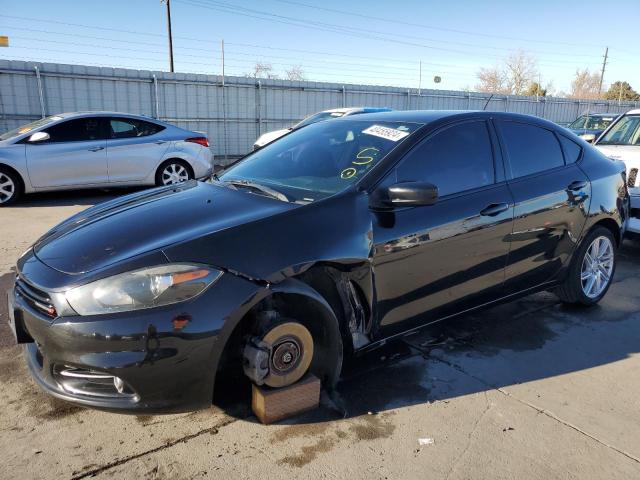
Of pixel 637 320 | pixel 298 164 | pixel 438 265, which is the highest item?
pixel 298 164

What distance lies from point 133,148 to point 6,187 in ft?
6.81

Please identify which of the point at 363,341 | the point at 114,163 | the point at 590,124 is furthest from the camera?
the point at 590,124

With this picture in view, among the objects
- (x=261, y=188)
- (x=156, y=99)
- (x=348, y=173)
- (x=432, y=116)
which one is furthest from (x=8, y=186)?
(x=432, y=116)

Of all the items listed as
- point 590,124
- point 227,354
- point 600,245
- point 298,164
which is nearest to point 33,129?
point 298,164

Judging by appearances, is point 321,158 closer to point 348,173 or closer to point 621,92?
point 348,173

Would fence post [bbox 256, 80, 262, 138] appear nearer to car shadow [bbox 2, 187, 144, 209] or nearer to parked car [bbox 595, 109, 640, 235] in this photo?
car shadow [bbox 2, 187, 144, 209]

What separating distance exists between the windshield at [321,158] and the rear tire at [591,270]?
6.39ft

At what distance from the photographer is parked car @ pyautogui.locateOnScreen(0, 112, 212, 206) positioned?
8297 mm

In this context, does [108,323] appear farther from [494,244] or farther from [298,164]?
[494,244]

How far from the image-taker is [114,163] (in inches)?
353

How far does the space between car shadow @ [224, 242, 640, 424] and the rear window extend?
1.21m

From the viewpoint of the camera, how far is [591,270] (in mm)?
4363

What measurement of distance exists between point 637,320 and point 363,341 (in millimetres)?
2684

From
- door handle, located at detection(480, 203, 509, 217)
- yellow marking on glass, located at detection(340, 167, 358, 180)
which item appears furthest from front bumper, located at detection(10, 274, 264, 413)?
door handle, located at detection(480, 203, 509, 217)
